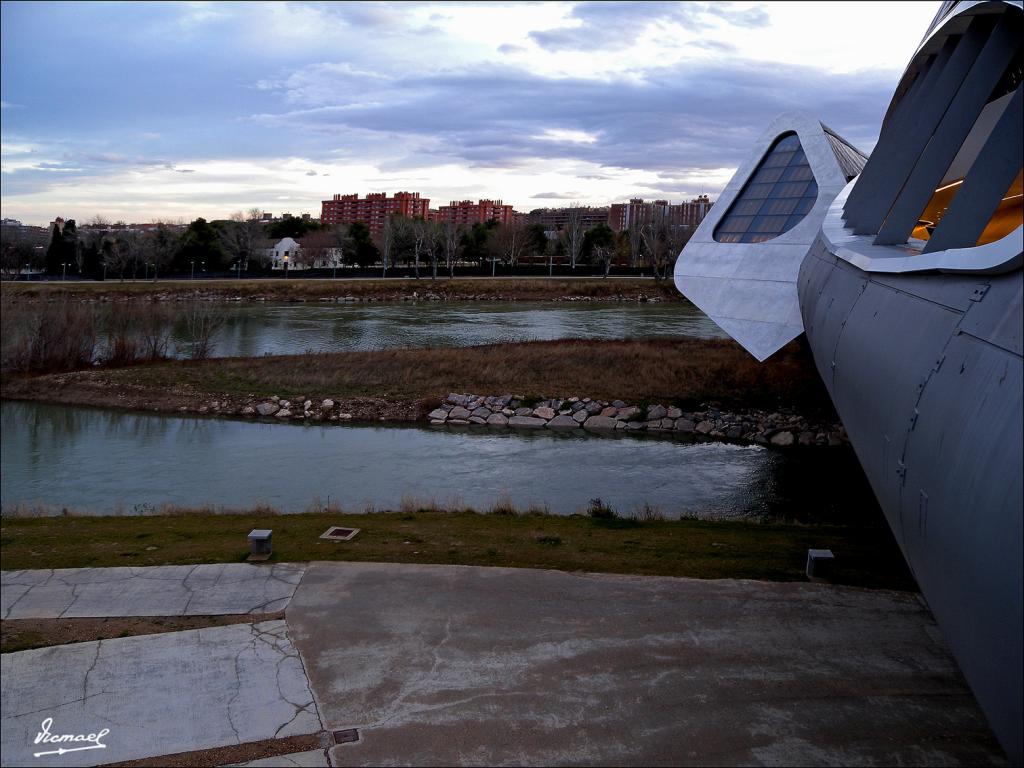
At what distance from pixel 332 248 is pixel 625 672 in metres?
87.6

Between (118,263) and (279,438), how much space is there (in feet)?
190

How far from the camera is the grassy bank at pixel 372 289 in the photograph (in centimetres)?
5709

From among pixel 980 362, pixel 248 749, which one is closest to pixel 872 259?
pixel 980 362

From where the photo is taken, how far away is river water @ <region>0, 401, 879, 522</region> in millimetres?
14055

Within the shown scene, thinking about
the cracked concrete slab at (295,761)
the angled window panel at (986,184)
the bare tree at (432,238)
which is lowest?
the cracked concrete slab at (295,761)

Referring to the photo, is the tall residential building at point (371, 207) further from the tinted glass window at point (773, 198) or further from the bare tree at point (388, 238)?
the tinted glass window at point (773, 198)

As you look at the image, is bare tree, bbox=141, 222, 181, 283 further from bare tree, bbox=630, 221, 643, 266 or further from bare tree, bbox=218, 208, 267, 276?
bare tree, bbox=630, 221, 643, 266

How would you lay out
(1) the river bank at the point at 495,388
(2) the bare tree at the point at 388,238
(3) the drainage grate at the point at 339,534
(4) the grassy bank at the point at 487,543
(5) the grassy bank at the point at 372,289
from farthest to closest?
(2) the bare tree at the point at 388,238 < (5) the grassy bank at the point at 372,289 < (1) the river bank at the point at 495,388 < (3) the drainage grate at the point at 339,534 < (4) the grassy bank at the point at 487,543

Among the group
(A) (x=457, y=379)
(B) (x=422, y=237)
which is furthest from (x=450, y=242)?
(A) (x=457, y=379)

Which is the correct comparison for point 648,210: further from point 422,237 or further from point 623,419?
point 623,419

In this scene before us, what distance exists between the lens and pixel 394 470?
16422 mm

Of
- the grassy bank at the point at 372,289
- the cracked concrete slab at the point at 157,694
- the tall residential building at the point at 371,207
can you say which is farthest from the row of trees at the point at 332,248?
the tall residential building at the point at 371,207

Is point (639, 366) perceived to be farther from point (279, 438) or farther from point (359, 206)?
point (359, 206)

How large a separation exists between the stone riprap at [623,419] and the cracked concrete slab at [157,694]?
15279mm
